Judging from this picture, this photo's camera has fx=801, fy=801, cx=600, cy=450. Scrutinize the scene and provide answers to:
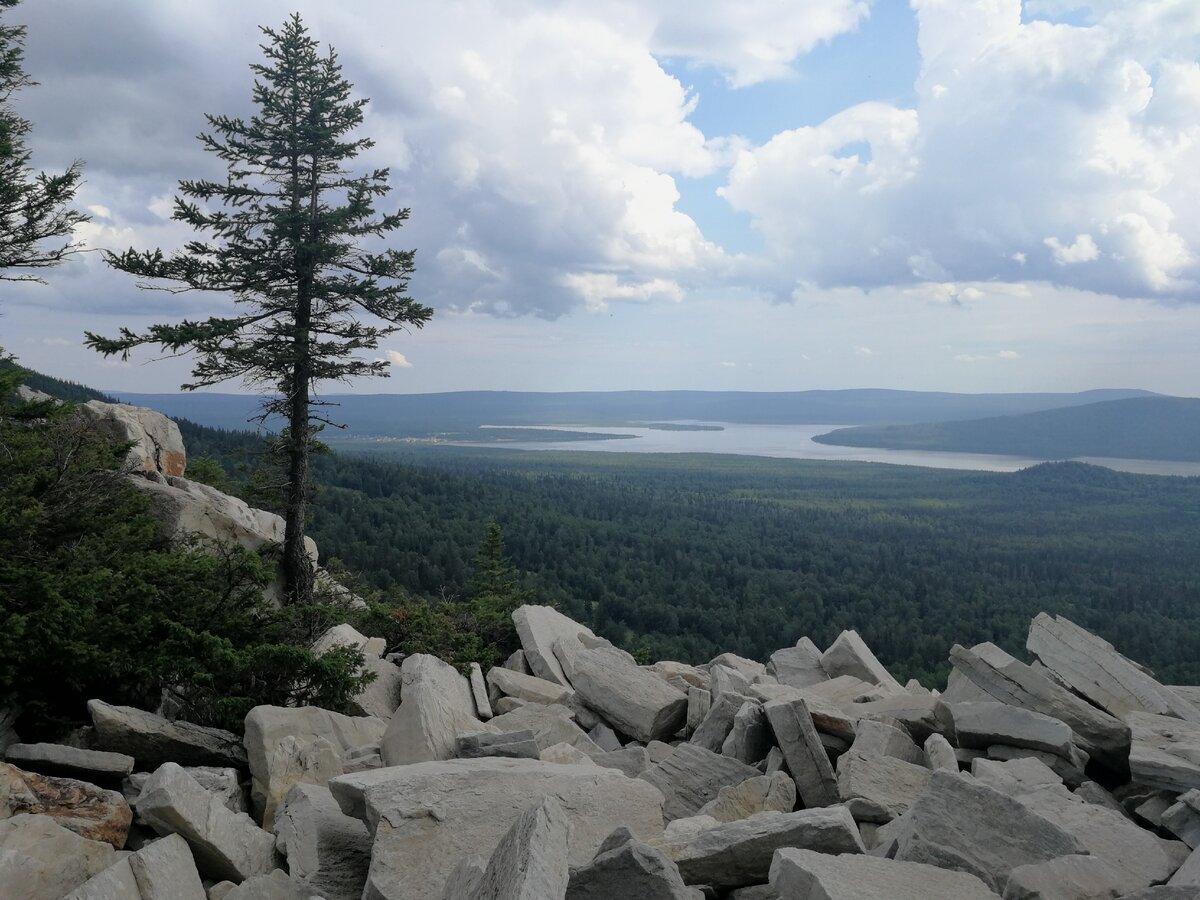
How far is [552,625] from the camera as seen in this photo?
1653cm

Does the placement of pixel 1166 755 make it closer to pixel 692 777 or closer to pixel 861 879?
pixel 861 879

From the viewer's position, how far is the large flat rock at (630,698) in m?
11.6

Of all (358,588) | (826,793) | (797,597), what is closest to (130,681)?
(826,793)

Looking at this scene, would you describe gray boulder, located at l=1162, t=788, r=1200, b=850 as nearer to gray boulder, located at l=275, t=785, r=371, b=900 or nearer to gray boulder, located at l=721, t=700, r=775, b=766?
gray boulder, located at l=721, t=700, r=775, b=766

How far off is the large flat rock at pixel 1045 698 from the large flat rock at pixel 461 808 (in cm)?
537

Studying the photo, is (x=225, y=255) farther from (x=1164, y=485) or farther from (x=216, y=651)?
(x=1164, y=485)

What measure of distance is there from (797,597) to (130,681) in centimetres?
7183

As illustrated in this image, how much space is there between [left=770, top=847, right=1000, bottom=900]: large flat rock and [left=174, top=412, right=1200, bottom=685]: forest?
52.8 ft

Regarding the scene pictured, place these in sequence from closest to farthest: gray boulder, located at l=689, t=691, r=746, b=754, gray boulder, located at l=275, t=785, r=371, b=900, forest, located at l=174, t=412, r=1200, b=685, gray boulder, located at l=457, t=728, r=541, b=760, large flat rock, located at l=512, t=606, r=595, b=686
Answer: gray boulder, located at l=275, t=785, r=371, b=900 < gray boulder, located at l=457, t=728, r=541, b=760 < gray boulder, located at l=689, t=691, r=746, b=754 < large flat rock, located at l=512, t=606, r=595, b=686 < forest, located at l=174, t=412, r=1200, b=685

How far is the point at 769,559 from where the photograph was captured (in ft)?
315

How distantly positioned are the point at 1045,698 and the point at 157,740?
394 inches

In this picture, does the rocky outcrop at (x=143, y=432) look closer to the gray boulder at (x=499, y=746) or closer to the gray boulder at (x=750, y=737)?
the gray boulder at (x=499, y=746)

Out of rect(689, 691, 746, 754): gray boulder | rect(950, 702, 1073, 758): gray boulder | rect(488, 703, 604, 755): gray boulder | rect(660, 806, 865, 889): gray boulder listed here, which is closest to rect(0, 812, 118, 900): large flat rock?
rect(660, 806, 865, 889): gray boulder

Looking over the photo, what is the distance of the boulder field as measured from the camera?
18.7 feet
